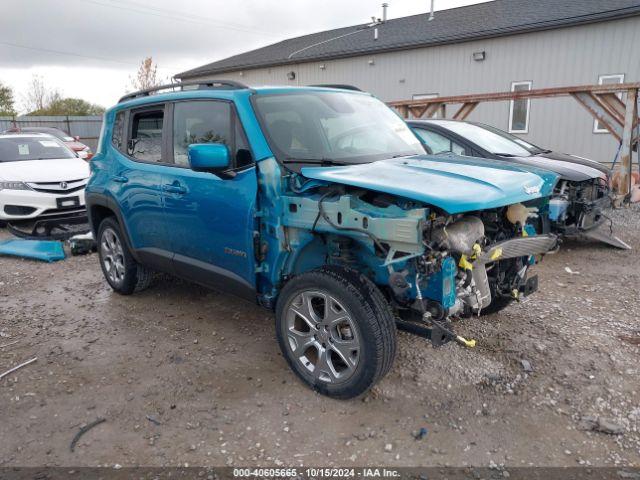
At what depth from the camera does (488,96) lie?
349 inches

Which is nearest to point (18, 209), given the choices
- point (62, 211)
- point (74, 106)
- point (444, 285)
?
point (62, 211)

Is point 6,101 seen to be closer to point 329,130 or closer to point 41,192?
point 41,192

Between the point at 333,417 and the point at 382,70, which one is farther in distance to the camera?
the point at 382,70

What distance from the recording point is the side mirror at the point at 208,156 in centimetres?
315

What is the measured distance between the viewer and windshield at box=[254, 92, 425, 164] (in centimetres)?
336

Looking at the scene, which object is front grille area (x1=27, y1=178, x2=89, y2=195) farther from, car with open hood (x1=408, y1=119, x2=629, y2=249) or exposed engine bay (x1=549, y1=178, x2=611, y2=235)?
exposed engine bay (x1=549, y1=178, x2=611, y2=235)

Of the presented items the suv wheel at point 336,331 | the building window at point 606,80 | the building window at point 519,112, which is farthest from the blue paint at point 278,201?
the building window at point 519,112

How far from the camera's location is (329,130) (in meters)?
3.61

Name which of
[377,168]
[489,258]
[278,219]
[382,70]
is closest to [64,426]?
[278,219]

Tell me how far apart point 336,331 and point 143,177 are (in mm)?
2245

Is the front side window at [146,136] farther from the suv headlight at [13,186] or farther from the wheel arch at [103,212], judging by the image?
the suv headlight at [13,186]

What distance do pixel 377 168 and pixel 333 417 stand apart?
1.55 meters

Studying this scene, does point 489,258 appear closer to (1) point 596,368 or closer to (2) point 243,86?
(1) point 596,368

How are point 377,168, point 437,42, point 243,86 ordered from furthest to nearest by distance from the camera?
point 437,42 < point 243,86 < point 377,168
